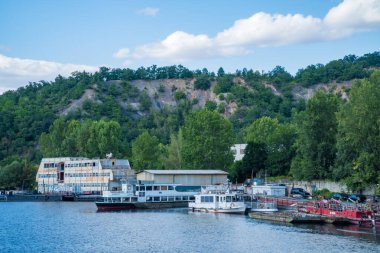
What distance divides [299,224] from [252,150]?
5967 cm

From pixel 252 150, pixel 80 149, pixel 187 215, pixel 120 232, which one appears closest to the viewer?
pixel 120 232

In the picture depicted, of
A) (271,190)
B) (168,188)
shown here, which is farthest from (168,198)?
(271,190)

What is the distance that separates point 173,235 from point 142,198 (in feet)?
147

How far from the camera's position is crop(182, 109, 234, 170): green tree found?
5910 inches

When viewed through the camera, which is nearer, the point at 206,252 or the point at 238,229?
the point at 206,252

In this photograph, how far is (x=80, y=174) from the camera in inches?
6398

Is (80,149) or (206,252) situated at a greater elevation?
(80,149)

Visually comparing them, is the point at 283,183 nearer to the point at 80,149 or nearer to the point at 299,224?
the point at 299,224

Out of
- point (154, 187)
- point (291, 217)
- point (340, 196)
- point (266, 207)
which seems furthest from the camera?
point (154, 187)

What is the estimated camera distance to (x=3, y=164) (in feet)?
616

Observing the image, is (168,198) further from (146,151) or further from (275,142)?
(146,151)

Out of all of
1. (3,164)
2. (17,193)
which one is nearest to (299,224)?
(17,193)

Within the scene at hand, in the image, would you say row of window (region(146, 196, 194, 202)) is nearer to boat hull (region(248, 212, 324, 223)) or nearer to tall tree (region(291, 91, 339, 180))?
tall tree (region(291, 91, 339, 180))

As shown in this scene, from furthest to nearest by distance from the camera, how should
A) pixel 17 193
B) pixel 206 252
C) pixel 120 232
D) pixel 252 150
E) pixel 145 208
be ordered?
pixel 17 193, pixel 252 150, pixel 145 208, pixel 120 232, pixel 206 252
